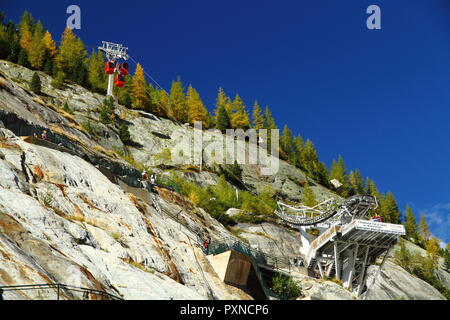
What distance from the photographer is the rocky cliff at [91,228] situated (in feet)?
61.3

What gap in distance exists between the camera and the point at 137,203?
1292 inches

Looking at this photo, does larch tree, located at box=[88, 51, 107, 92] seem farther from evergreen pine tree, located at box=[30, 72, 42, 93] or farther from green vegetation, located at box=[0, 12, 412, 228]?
evergreen pine tree, located at box=[30, 72, 42, 93]

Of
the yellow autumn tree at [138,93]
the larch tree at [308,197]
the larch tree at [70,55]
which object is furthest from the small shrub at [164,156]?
the larch tree at [70,55]

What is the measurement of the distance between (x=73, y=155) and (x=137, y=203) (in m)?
6.17

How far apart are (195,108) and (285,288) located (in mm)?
65985

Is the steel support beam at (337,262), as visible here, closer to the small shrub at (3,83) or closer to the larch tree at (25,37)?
the small shrub at (3,83)

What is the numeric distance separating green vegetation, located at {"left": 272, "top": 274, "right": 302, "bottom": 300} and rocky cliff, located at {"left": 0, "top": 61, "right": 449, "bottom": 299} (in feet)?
5.46

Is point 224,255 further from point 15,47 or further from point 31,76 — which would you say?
point 15,47

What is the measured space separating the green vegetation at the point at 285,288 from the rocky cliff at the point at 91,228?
1664 millimetres

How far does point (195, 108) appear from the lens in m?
98.7

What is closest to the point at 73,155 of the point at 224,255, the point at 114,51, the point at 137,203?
the point at 137,203

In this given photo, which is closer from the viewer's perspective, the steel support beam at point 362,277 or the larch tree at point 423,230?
the steel support beam at point 362,277

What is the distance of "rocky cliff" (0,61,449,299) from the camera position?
18.7 meters

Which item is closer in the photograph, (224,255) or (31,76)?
(224,255)
